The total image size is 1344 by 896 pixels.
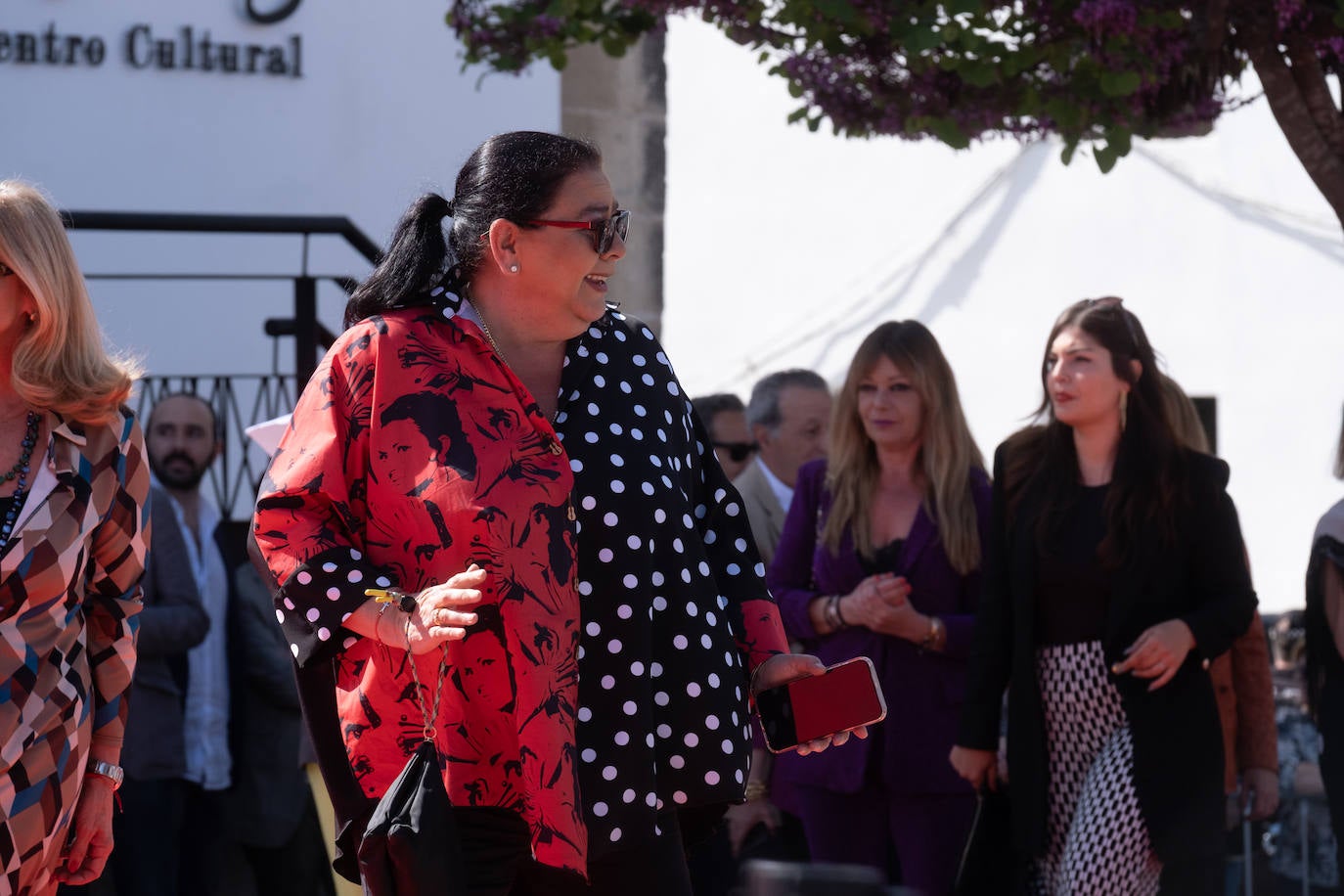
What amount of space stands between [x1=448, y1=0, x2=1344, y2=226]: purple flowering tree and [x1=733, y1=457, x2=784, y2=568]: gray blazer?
1.20m

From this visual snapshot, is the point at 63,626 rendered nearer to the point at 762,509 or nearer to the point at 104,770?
the point at 104,770

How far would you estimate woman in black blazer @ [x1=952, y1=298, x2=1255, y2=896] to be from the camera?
4637 mm

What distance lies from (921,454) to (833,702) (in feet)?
7.53

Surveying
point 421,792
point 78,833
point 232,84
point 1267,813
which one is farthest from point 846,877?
point 232,84

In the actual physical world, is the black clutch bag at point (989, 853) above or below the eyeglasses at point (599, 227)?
below

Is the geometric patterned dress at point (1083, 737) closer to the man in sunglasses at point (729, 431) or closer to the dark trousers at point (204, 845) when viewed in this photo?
the man in sunglasses at point (729, 431)

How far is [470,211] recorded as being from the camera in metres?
3.12

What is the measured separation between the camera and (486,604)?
2.84 meters

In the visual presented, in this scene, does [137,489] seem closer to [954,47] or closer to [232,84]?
[954,47]

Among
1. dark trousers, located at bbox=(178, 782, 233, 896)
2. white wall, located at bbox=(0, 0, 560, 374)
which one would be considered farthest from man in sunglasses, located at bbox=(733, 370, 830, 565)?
white wall, located at bbox=(0, 0, 560, 374)

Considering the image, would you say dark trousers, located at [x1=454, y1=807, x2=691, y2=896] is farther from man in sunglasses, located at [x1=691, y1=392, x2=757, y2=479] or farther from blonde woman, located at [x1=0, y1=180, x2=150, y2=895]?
man in sunglasses, located at [x1=691, y1=392, x2=757, y2=479]

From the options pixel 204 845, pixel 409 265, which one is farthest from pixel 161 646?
pixel 409 265

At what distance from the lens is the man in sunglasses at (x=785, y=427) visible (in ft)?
21.2

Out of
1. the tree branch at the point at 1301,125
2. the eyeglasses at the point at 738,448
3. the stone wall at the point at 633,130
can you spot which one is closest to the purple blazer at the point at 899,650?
the tree branch at the point at 1301,125
